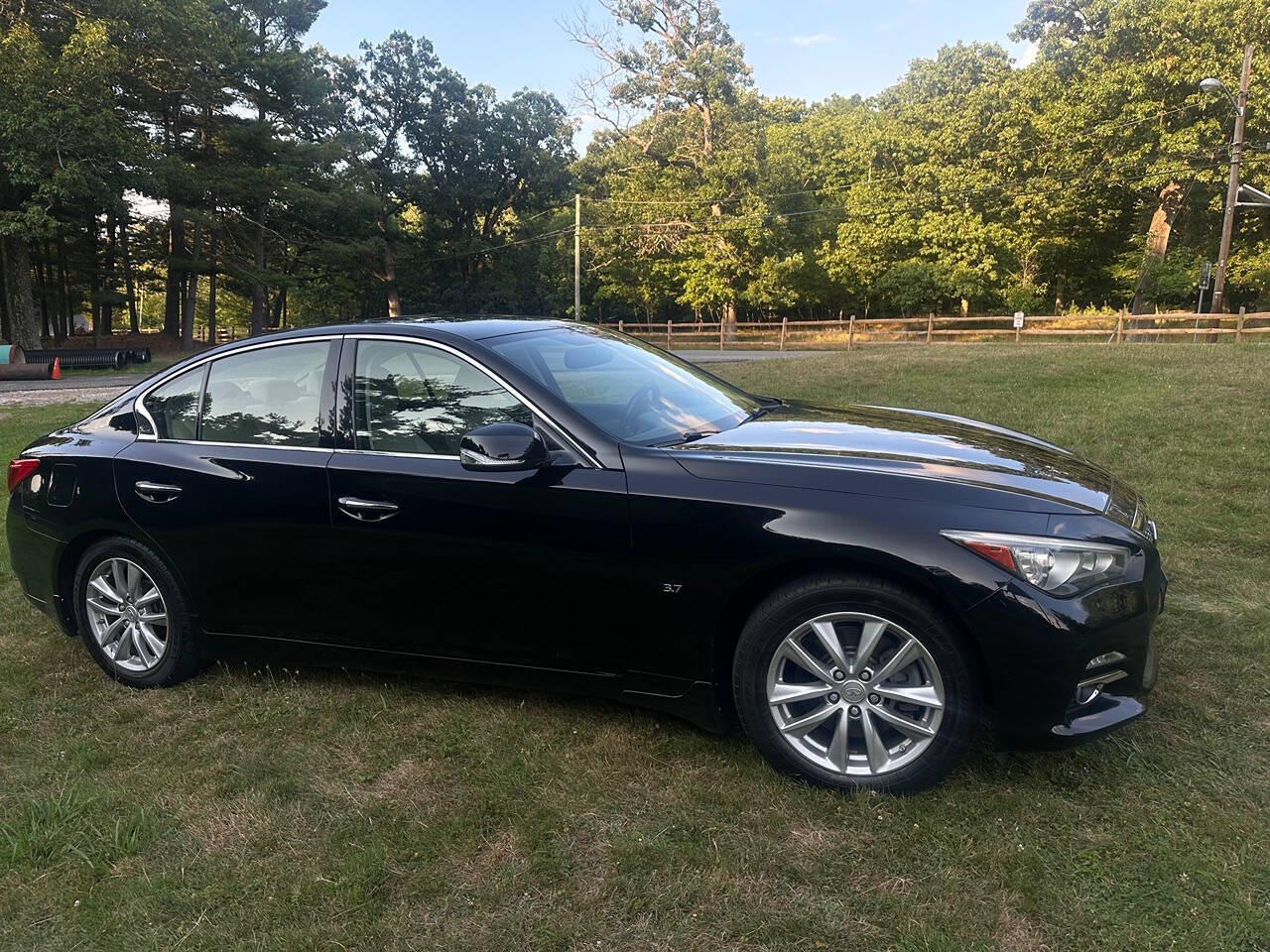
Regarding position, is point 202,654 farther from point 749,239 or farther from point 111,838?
point 749,239

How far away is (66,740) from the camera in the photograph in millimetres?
3146

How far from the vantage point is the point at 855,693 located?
2.57 meters

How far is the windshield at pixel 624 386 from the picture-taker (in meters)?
3.09

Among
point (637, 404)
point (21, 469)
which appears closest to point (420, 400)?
point (637, 404)

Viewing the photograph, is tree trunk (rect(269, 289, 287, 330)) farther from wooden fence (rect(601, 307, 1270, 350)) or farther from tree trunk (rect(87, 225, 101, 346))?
wooden fence (rect(601, 307, 1270, 350))

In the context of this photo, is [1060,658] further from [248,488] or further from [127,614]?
[127,614]

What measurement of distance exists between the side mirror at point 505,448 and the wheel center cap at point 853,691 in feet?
4.04

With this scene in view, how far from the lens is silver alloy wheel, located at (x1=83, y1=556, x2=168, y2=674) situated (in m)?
3.58

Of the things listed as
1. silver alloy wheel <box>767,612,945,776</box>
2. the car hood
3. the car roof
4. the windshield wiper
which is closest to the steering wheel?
the windshield wiper

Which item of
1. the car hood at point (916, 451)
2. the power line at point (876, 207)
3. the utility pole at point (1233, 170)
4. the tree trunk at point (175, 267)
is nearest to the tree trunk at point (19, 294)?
the tree trunk at point (175, 267)

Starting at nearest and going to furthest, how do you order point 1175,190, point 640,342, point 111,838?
1. point 111,838
2. point 640,342
3. point 1175,190

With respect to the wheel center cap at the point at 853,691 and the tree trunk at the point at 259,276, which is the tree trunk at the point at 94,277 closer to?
the tree trunk at the point at 259,276

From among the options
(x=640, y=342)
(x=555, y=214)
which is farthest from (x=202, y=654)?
(x=555, y=214)

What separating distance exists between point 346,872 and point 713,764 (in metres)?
1.20
